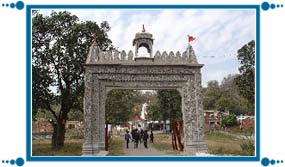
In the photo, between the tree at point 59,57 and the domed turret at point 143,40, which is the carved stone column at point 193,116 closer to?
the domed turret at point 143,40

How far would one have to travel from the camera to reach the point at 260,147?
30.6 ft

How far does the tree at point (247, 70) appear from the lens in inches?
964

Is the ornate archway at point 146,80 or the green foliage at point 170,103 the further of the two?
the green foliage at point 170,103

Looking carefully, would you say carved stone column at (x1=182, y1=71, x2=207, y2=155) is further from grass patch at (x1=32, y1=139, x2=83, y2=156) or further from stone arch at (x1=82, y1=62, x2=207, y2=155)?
grass patch at (x1=32, y1=139, x2=83, y2=156)

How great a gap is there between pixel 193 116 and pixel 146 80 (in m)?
2.46

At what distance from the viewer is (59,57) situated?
2041 centimetres

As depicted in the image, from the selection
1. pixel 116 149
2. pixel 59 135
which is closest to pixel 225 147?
pixel 116 149

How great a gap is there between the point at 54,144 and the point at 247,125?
1911 centimetres

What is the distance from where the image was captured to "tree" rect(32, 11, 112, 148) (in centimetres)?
2030

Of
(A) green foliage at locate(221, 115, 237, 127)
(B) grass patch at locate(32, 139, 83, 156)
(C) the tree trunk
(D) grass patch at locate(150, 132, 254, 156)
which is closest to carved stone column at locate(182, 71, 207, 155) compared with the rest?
(D) grass patch at locate(150, 132, 254, 156)

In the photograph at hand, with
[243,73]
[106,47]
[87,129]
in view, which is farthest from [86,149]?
[243,73]

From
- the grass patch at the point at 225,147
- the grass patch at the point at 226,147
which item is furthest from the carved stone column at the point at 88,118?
the grass patch at the point at 226,147

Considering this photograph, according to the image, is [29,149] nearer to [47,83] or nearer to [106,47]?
[47,83]

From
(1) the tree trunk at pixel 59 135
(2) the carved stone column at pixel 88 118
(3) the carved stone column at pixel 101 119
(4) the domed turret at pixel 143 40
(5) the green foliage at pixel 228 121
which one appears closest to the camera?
(2) the carved stone column at pixel 88 118
